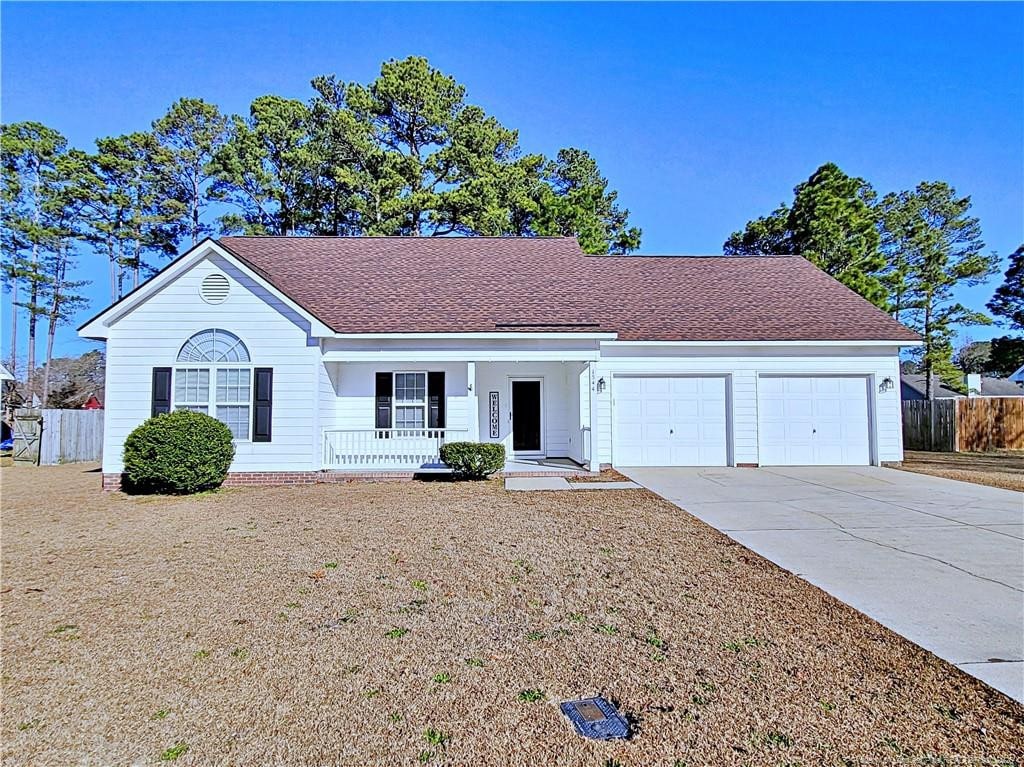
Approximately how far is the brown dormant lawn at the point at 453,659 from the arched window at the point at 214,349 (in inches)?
209

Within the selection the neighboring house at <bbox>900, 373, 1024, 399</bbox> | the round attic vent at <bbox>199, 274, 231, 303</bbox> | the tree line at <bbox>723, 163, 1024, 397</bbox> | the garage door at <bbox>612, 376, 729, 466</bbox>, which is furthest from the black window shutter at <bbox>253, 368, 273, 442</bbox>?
the neighboring house at <bbox>900, 373, 1024, 399</bbox>

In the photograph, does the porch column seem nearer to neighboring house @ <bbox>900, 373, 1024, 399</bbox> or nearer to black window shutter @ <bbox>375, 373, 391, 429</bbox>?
black window shutter @ <bbox>375, 373, 391, 429</bbox>

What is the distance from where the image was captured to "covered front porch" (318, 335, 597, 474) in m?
12.9

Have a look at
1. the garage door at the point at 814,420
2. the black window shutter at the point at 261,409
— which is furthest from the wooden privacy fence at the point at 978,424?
the black window shutter at the point at 261,409

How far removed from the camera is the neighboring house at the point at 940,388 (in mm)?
33197

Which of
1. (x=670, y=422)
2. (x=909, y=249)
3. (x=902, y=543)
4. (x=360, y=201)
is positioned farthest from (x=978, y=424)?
(x=360, y=201)

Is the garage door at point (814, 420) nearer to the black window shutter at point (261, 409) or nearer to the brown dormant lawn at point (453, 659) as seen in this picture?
the brown dormant lawn at point (453, 659)

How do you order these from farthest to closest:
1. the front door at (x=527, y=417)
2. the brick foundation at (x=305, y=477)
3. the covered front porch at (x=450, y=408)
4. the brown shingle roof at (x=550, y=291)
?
the front door at (x=527, y=417)
the brown shingle roof at (x=550, y=291)
the covered front porch at (x=450, y=408)
the brick foundation at (x=305, y=477)

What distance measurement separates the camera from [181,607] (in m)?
4.98

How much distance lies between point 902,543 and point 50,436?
73.0 ft

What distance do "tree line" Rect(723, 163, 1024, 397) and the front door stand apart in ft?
59.3

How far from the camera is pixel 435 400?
13984mm

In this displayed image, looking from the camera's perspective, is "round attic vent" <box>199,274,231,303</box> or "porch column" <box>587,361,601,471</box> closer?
"round attic vent" <box>199,274,231,303</box>

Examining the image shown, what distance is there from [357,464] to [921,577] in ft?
34.4
